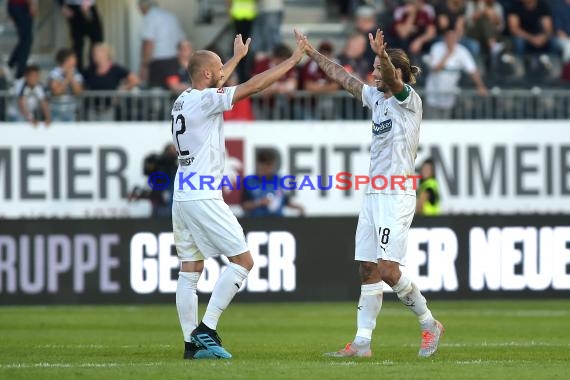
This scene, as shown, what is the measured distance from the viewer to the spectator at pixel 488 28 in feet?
77.8

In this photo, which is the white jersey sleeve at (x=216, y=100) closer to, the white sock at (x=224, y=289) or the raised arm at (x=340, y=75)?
the raised arm at (x=340, y=75)

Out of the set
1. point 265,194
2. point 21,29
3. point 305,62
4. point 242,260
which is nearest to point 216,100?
point 242,260

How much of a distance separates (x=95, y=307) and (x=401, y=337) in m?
6.20

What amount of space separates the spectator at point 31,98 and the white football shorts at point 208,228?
33.1 ft

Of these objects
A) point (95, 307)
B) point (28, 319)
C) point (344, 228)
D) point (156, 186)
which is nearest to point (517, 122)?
point (344, 228)

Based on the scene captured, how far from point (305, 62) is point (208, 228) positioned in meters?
11.5

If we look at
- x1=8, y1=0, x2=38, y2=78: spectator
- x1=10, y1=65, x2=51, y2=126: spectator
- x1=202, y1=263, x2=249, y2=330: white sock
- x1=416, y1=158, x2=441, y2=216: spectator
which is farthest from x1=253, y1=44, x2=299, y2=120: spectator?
x1=202, y1=263, x2=249, y2=330: white sock

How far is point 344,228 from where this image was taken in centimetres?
2031

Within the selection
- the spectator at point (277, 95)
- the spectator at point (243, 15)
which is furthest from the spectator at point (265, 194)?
the spectator at point (243, 15)

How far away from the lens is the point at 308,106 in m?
22.3

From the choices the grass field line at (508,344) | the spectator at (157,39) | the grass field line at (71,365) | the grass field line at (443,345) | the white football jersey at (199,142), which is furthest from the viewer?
the spectator at (157,39)

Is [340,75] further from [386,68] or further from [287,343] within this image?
[287,343]

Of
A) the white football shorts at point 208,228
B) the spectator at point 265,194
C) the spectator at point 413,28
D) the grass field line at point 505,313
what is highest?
the spectator at point 413,28

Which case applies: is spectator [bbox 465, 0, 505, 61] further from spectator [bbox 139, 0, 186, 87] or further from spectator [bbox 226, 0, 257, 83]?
spectator [bbox 139, 0, 186, 87]
